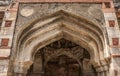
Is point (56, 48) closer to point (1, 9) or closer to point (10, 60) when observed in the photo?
point (1, 9)

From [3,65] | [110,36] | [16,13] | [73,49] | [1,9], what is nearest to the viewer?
[3,65]

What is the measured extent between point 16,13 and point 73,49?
2726mm

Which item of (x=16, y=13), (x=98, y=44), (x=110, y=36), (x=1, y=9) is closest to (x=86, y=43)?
(x=98, y=44)

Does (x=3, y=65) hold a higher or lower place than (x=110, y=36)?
lower

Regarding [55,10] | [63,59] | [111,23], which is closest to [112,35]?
[111,23]

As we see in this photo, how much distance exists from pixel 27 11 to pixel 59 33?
1.08 metres

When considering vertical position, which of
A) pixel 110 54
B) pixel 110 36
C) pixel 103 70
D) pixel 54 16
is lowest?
pixel 103 70

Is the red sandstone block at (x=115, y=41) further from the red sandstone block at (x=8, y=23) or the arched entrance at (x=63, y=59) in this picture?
the red sandstone block at (x=8, y=23)

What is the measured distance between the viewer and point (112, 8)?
591cm

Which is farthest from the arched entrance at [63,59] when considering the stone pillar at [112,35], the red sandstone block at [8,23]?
the red sandstone block at [8,23]

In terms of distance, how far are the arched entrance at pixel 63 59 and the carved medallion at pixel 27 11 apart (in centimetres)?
182

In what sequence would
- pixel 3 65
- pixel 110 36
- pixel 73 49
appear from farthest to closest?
pixel 73 49
pixel 110 36
pixel 3 65

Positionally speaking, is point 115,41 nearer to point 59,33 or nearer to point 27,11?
point 59,33

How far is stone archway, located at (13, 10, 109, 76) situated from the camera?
5.34m
